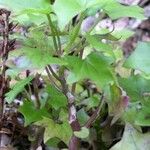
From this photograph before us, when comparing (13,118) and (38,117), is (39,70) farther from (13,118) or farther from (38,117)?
(13,118)

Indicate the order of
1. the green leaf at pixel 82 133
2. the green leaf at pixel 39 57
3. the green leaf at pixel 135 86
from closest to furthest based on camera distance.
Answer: the green leaf at pixel 39 57 < the green leaf at pixel 82 133 < the green leaf at pixel 135 86

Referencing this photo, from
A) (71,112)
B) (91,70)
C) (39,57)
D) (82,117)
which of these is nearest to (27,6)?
(39,57)

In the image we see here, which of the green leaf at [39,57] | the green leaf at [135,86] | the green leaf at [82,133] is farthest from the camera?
the green leaf at [135,86]

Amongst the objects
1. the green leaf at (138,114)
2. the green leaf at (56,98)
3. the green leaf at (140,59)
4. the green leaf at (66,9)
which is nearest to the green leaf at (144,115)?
the green leaf at (138,114)

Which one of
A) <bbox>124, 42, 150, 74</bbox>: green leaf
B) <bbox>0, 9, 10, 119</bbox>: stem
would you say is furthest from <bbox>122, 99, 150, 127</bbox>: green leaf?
<bbox>0, 9, 10, 119</bbox>: stem

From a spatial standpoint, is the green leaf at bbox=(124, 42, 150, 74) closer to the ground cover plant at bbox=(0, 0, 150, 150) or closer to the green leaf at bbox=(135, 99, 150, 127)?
the ground cover plant at bbox=(0, 0, 150, 150)

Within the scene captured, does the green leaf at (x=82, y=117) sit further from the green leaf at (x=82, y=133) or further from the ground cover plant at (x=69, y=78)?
the green leaf at (x=82, y=133)

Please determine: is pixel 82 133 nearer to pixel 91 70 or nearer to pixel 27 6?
pixel 91 70
